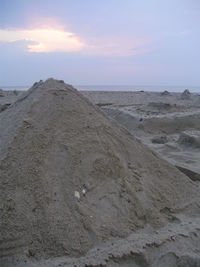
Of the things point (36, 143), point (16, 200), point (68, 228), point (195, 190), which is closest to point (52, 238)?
point (68, 228)

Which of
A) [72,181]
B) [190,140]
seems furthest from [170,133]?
[72,181]

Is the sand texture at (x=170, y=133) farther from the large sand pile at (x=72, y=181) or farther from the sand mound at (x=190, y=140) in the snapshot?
the large sand pile at (x=72, y=181)

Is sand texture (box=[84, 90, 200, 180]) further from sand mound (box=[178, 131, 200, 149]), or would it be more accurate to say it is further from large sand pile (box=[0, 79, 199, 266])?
large sand pile (box=[0, 79, 199, 266])

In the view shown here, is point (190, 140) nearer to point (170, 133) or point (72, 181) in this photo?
point (170, 133)

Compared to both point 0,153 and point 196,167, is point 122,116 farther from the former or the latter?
point 0,153

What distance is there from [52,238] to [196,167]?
247cm

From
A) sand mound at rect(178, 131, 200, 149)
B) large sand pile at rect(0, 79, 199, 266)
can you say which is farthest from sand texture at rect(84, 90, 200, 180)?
large sand pile at rect(0, 79, 199, 266)

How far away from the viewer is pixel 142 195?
2.94 m

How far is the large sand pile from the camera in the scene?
2.37 metres

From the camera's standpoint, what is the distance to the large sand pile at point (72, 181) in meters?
2.37

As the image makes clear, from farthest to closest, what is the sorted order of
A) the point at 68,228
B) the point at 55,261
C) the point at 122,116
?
the point at 122,116 → the point at 68,228 → the point at 55,261

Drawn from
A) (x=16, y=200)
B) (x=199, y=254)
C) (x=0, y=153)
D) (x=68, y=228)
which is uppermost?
(x=0, y=153)

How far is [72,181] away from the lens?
273 cm

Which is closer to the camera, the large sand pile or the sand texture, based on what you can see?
the large sand pile
